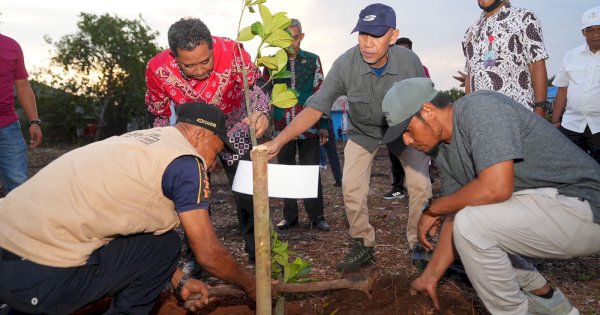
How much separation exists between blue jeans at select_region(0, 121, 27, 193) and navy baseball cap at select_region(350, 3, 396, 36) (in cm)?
297

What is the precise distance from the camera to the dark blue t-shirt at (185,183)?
2.12 meters

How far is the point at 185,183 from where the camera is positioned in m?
2.12

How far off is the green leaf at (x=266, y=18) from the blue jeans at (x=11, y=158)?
301 cm

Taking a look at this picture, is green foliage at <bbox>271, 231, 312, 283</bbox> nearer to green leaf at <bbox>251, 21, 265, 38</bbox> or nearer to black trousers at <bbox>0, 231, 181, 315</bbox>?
black trousers at <bbox>0, 231, 181, 315</bbox>

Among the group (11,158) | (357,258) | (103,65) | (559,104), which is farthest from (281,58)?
(103,65)

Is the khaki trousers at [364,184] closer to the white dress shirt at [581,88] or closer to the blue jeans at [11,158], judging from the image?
the white dress shirt at [581,88]

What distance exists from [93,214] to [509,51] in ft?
9.75

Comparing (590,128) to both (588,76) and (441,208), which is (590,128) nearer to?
(588,76)

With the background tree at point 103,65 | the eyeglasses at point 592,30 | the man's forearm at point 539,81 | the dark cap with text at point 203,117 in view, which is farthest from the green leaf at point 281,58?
the background tree at point 103,65

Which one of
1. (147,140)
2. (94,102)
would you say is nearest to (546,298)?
(147,140)

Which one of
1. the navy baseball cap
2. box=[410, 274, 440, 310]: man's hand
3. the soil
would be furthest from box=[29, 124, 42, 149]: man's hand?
box=[410, 274, 440, 310]: man's hand

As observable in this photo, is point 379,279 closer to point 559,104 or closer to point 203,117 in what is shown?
point 203,117

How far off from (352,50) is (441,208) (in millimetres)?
1614

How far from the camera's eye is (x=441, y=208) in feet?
8.63
